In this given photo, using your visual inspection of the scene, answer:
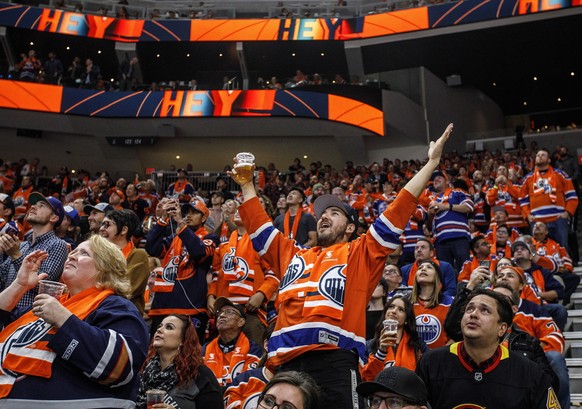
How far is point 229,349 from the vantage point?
5.55 meters

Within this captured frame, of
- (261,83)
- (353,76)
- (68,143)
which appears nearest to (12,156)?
(68,143)

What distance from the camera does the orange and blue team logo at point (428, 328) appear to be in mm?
5602

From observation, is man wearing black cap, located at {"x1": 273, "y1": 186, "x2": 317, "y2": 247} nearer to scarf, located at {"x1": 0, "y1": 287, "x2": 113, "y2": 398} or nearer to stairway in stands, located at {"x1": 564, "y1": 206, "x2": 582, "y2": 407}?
stairway in stands, located at {"x1": 564, "y1": 206, "x2": 582, "y2": 407}

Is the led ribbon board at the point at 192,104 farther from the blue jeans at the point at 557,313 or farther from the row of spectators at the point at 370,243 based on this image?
the blue jeans at the point at 557,313

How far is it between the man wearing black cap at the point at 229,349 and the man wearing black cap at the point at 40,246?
5.07 ft

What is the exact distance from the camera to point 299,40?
23.1m

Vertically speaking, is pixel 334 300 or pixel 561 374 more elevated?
pixel 334 300

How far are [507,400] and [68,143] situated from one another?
2241 centimetres

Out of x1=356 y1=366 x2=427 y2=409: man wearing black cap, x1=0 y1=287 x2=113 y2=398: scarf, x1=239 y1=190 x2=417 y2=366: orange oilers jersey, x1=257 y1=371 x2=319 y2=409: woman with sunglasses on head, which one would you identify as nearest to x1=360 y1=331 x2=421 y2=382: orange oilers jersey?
x1=239 y1=190 x2=417 y2=366: orange oilers jersey

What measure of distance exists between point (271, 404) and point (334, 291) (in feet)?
3.27

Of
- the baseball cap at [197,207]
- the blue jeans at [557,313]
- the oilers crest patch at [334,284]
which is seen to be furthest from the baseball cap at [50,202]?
the blue jeans at [557,313]

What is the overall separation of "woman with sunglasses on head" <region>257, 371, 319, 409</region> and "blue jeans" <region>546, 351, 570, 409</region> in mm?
2853

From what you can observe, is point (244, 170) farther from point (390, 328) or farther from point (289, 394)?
point (289, 394)

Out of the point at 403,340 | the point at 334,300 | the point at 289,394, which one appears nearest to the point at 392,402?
the point at 289,394
